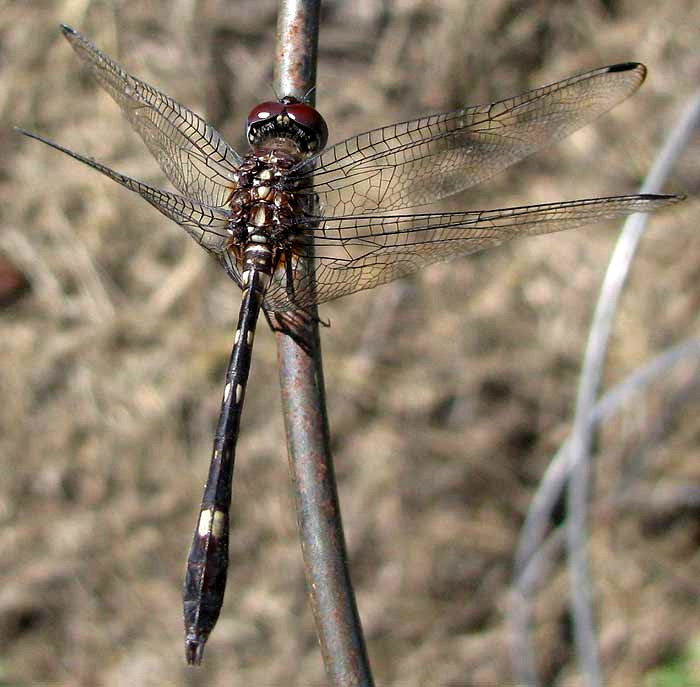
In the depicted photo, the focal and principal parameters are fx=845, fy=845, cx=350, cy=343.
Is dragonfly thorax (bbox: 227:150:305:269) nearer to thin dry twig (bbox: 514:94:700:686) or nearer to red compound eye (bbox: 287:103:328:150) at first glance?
red compound eye (bbox: 287:103:328:150)

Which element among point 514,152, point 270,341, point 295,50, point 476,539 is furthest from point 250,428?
point 295,50

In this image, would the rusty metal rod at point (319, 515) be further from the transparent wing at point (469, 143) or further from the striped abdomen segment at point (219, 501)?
the transparent wing at point (469, 143)

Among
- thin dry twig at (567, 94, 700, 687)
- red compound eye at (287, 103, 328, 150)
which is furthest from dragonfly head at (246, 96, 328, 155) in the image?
thin dry twig at (567, 94, 700, 687)

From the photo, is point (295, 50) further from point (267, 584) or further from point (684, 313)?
point (684, 313)

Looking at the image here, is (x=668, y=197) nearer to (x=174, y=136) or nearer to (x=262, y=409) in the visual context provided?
(x=174, y=136)

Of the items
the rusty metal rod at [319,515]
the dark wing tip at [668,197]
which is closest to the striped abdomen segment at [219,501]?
the rusty metal rod at [319,515]

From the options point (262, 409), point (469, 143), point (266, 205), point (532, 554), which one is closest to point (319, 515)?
point (266, 205)
